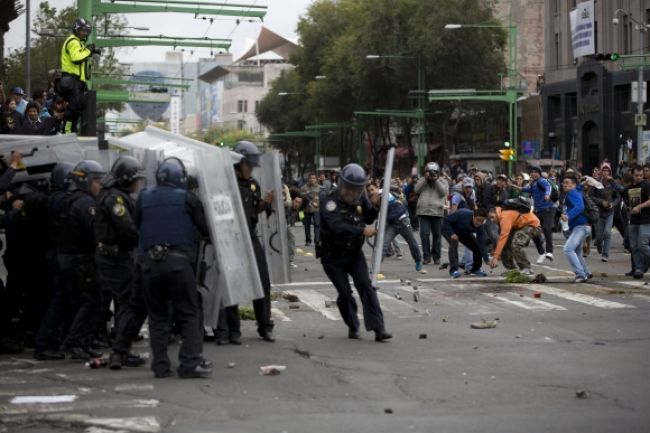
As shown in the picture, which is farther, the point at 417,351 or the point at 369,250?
the point at 369,250

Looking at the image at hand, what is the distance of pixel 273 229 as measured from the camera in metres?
14.1

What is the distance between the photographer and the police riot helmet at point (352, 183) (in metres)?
13.1

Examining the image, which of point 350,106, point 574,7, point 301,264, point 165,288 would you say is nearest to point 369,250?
point 301,264

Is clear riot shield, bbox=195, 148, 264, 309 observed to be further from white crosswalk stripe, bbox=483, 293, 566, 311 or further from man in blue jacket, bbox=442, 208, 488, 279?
man in blue jacket, bbox=442, 208, 488, 279

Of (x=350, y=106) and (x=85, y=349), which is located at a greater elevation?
(x=350, y=106)

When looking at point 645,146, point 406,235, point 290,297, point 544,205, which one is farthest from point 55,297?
point 645,146

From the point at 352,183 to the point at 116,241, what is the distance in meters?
2.79

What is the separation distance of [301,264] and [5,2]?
16.2 metres

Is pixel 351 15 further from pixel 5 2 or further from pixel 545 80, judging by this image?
pixel 5 2

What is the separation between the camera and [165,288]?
1061 centimetres

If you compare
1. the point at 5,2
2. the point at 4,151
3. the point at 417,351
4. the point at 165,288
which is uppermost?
the point at 5,2

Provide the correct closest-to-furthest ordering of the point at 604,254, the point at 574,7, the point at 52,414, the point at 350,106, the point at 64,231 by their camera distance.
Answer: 1. the point at 52,414
2. the point at 64,231
3. the point at 604,254
4. the point at 574,7
5. the point at 350,106

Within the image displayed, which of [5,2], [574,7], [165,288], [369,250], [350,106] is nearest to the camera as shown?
[165,288]

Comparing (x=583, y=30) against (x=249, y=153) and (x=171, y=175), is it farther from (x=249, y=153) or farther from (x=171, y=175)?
(x=171, y=175)
